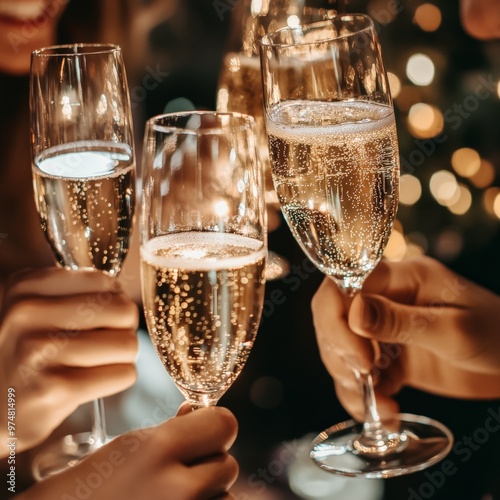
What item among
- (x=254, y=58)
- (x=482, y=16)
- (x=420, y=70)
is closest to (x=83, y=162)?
(x=254, y=58)

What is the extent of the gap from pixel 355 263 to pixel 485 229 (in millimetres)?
965

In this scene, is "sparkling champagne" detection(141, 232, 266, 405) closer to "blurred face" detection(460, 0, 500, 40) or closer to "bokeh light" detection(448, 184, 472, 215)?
"blurred face" detection(460, 0, 500, 40)

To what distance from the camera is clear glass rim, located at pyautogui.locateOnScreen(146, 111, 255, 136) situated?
27.3 inches

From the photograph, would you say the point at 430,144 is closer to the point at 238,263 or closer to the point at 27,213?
the point at 27,213

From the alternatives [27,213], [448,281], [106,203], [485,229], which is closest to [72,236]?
[106,203]

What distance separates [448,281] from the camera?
1.01 m

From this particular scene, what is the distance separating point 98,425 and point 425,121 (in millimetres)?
1214

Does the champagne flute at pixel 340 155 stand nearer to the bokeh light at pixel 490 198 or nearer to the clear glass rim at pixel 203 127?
the clear glass rim at pixel 203 127

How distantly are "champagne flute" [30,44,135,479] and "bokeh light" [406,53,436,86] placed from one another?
96 cm

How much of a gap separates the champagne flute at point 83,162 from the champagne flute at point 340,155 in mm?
165

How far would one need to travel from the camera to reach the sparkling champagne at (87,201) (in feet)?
2.79

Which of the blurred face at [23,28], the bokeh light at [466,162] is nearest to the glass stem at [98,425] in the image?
the blurred face at [23,28]

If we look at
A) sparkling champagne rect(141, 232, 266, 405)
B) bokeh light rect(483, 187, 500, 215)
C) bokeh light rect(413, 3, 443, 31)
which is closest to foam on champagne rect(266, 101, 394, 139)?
sparkling champagne rect(141, 232, 266, 405)

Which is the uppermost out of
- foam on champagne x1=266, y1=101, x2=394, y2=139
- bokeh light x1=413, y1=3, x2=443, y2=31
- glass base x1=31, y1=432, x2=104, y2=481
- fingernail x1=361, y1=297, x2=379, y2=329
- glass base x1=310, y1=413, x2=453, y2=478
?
bokeh light x1=413, y1=3, x2=443, y2=31
